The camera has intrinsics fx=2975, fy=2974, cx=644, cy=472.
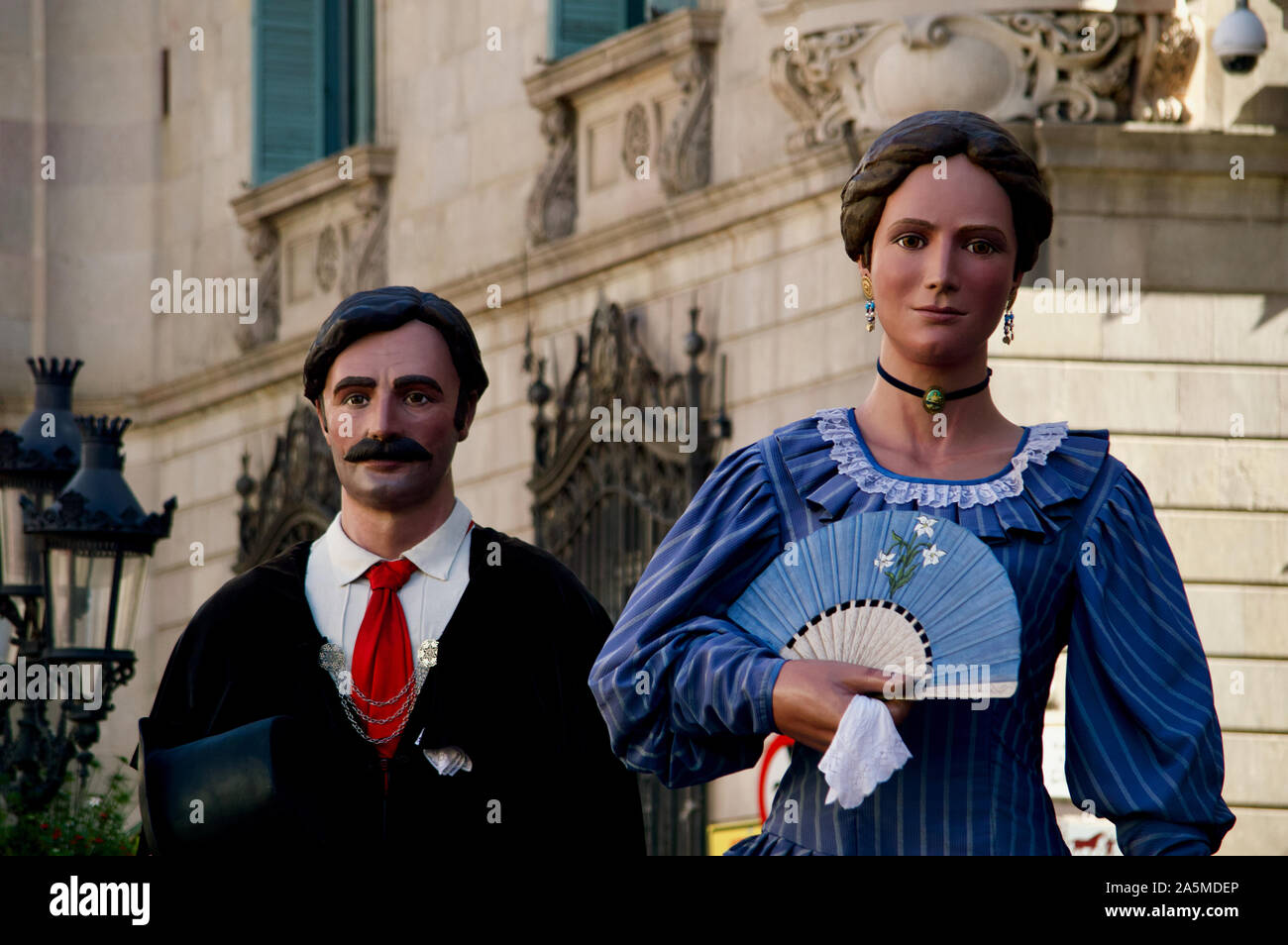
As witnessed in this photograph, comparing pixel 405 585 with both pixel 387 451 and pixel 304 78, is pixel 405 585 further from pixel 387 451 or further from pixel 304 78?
pixel 304 78

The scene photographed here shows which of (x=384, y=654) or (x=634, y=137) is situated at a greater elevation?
(x=634, y=137)

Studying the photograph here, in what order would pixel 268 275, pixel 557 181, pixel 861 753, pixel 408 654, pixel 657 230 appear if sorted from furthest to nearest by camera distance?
1. pixel 268 275
2. pixel 557 181
3. pixel 657 230
4. pixel 408 654
5. pixel 861 753

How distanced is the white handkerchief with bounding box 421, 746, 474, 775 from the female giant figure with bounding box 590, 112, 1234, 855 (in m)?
1.09

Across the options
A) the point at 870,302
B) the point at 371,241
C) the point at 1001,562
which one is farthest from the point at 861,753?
the point at 371,241

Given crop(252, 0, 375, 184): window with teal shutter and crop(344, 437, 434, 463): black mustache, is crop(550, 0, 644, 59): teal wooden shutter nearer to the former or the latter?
crop(252, 0, 375, 184): window with teal shutter

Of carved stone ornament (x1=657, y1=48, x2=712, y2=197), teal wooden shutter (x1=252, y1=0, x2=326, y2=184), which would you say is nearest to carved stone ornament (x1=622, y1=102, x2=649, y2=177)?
carved stone ornament (x1=657, y1=48, x2=712, y2=197)

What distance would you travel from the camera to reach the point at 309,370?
5629 mm

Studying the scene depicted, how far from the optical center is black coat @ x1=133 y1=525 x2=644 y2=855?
5.43 metres

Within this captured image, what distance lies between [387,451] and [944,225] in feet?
4.74

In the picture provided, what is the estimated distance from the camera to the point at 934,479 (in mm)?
4516
